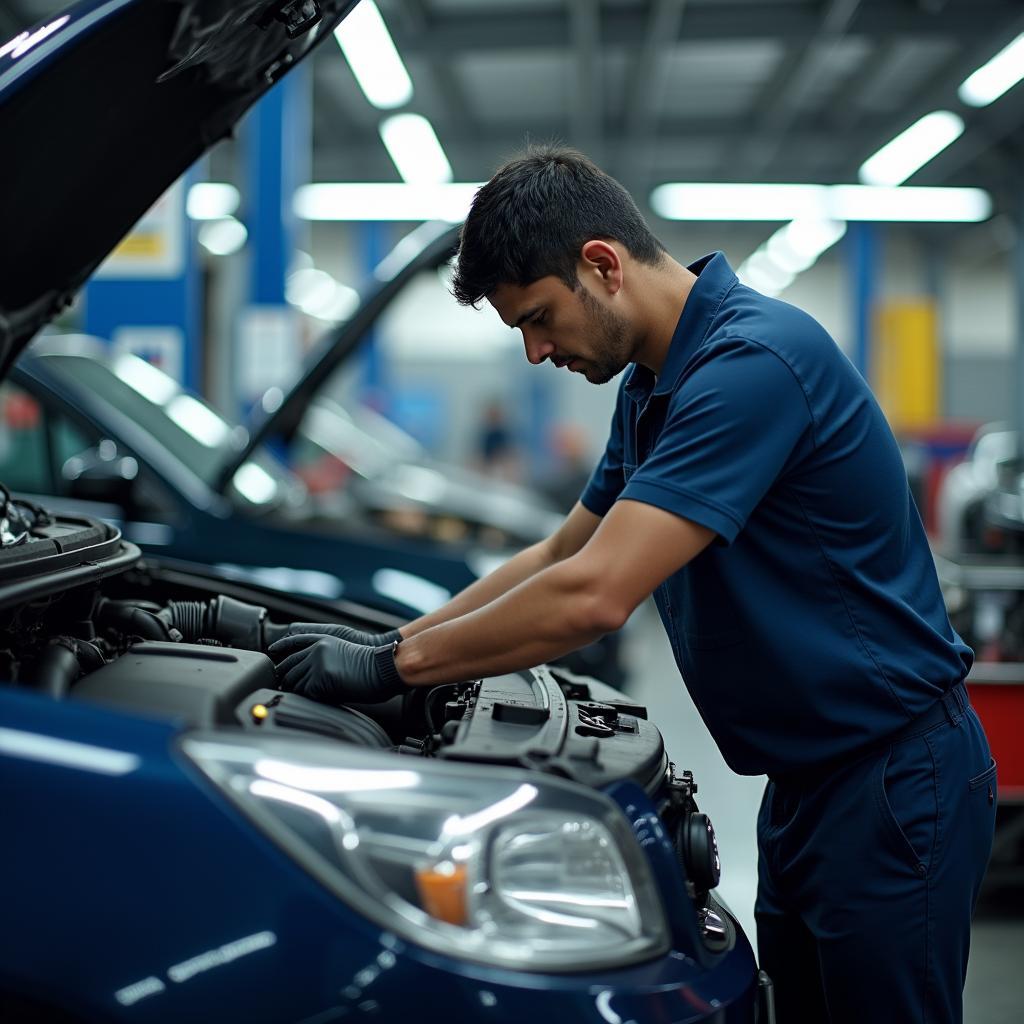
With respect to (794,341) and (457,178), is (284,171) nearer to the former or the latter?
(794,341)

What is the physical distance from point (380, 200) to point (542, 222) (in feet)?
46.2

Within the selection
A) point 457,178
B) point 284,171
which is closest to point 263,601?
point 284,171

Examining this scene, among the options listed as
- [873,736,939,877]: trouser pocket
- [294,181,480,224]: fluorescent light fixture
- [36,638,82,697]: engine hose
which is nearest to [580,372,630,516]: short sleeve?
[873,736,939,877]: trouser pocket

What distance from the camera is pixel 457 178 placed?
16.0m

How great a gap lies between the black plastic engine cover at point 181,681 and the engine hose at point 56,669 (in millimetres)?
24

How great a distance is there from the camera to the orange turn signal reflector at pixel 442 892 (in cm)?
110

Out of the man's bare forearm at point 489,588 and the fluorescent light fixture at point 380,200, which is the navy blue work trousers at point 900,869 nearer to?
the man's bare forearm at point 489,588

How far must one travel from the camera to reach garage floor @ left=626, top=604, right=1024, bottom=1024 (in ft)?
8.77

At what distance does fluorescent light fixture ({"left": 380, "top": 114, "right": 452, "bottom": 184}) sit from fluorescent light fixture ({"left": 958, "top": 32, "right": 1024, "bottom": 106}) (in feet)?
19.5

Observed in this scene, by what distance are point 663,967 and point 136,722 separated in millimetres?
626

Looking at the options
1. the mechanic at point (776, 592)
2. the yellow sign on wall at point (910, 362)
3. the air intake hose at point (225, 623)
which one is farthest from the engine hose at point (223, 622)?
the yellow sign on wall at point (910, 362)

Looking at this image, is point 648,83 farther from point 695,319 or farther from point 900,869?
point 900,869

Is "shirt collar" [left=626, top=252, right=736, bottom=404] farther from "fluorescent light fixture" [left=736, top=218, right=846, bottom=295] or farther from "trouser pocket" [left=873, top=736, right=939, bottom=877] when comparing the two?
"fluorescent light fixture" [left=736, top=218, right=846, bottom=295]

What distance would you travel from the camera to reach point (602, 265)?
1.57 m
